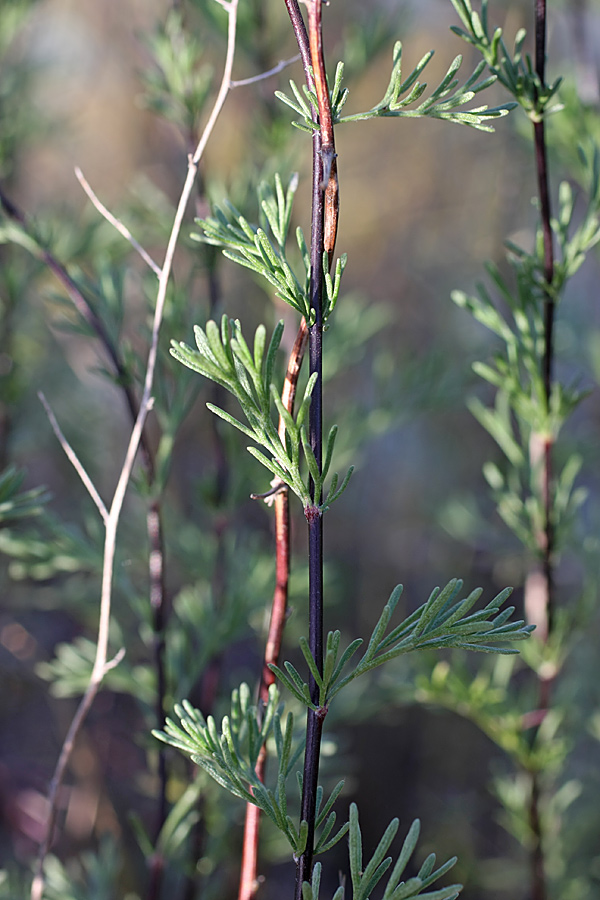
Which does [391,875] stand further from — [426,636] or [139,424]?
[139,424]

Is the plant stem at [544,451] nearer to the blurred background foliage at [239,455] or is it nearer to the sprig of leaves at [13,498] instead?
the blurred background foliage at [239,455]

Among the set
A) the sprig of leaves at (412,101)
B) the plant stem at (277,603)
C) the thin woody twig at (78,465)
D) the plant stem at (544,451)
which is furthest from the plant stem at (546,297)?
the thin woody twig at (78,465)

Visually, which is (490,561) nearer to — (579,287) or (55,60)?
(579,287)

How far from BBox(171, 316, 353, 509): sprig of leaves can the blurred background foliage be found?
241 mm

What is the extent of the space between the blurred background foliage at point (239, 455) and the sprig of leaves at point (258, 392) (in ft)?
0.79

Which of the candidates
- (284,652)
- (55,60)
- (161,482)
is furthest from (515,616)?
(55,60)

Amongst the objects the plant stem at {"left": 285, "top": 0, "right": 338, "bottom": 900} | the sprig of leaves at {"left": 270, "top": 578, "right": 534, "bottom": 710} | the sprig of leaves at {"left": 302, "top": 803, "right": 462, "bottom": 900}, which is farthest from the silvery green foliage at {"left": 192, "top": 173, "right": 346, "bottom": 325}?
the sprig of leaves at {"left": 302, "top": 803, "right": 462, "bottom": 900}

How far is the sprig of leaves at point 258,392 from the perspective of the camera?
13.6 inches

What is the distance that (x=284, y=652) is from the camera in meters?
1.50

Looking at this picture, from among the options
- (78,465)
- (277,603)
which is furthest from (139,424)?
(277,603)

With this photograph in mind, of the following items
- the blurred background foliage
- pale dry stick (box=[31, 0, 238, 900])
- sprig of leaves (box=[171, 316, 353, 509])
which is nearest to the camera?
sprig of leaves (box=[171, 316, 353, 509])

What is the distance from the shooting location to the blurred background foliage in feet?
2.41

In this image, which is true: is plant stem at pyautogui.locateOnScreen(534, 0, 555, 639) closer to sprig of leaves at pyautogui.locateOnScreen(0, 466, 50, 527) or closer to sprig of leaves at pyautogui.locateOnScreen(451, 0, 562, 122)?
sprig of leaves at pyautogui.locateOnScreen(451, 0, 562, 122)

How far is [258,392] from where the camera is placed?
0.37m
